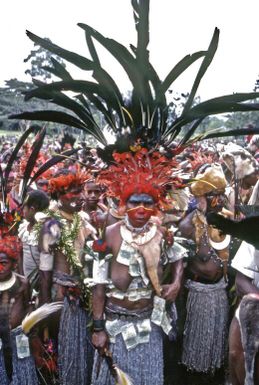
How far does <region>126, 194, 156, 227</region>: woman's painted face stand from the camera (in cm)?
342

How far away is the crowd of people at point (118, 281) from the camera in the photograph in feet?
11.6

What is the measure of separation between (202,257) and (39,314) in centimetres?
162

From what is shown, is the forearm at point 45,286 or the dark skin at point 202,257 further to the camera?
the dark skin at point 202,257

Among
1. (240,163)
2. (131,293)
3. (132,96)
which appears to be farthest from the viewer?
(240,163)

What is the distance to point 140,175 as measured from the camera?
3467 mm

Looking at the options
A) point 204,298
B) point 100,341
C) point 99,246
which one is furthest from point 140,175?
point 204,298

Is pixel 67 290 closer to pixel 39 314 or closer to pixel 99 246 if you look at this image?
pixel 39 314

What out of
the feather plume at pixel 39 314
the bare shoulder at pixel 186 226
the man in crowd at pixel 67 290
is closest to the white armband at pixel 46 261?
the man in crowd at pixel 67 290

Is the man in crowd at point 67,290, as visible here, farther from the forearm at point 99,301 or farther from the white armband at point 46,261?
the forearm at point 99,301

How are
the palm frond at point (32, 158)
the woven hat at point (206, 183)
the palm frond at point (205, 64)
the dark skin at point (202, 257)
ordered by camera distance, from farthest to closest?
the woven hat at point (206, 183)
the dark skin at point (202, 257)
the palm frond at point (32, 158)
the palm frond at point (205, 64)

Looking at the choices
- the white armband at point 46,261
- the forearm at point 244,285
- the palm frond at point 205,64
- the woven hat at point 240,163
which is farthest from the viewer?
the woven hat at point 240,163

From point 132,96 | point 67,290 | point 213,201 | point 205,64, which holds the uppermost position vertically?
point 205,64

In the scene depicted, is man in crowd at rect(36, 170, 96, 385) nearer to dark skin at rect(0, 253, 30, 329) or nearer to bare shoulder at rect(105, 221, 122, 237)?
dark skin at rect(0, 253, 30, 329)

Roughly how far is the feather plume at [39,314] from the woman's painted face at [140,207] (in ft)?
3.85
